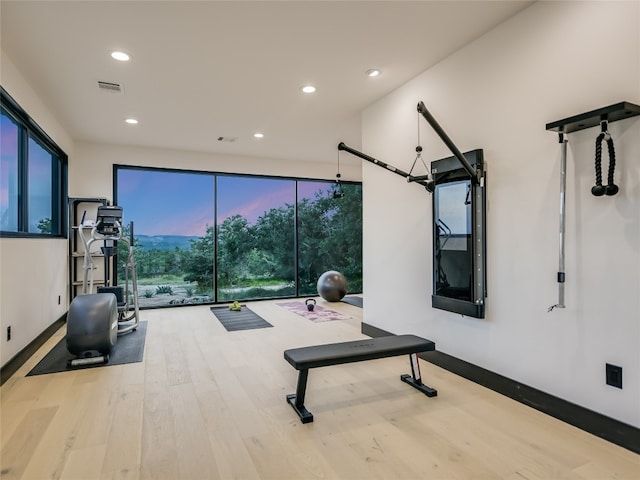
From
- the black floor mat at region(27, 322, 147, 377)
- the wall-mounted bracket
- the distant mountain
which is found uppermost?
the wall-mounted bracket

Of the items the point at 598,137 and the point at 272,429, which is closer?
the point at 598,137

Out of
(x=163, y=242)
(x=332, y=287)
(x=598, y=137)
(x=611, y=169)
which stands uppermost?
(x=598, y=137)

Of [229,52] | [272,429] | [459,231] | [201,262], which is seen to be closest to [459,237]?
[459,231]

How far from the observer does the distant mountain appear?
6.48m

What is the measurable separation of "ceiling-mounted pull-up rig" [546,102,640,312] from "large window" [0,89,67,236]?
13.4 ft

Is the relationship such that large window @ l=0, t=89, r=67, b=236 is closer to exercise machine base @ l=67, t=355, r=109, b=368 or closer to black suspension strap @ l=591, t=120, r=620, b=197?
exercise machine base @ l=67, t=355, r=109, b=368

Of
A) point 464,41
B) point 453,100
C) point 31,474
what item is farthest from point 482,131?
point 31,474

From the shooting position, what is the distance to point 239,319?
17.8 feet

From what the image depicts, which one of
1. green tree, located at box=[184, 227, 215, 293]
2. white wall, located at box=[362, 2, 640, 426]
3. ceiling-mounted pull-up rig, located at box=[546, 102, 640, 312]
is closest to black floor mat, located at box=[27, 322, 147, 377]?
green tree, located at box=[184, 227, 215, 293]

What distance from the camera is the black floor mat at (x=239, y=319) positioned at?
16.4 feet

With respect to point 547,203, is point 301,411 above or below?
below

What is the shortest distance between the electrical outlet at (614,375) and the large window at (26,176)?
4345 mm

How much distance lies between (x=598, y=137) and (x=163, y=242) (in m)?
6.27

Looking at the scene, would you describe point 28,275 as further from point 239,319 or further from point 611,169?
point 611,169
